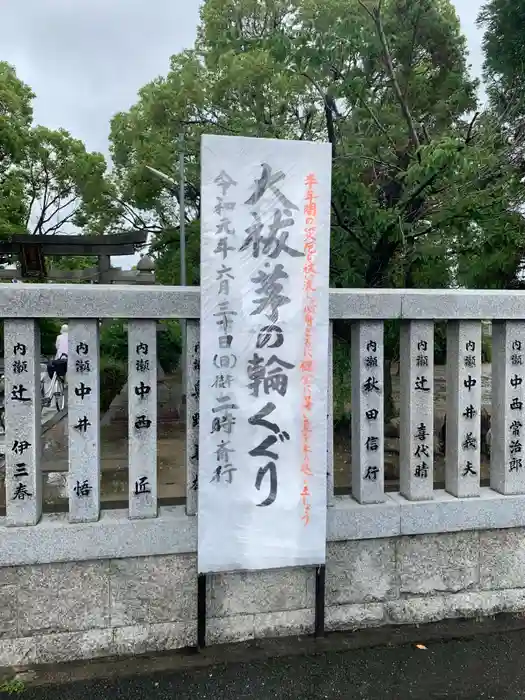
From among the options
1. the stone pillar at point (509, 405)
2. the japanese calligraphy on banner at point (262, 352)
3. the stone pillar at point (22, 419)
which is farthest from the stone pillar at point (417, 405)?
the stone pillar at point (22, 419)

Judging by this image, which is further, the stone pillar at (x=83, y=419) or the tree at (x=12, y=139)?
the tree at (x=12, y=139)

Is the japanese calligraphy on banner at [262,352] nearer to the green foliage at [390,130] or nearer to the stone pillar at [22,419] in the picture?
the stone pillar at [22,419]

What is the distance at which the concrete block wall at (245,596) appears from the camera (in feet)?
→ 9.87

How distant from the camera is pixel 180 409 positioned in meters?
8.74

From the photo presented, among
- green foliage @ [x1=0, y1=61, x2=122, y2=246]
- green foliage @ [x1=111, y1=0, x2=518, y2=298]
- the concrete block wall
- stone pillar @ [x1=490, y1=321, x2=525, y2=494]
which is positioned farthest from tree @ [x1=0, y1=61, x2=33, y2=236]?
stone pillar @ [x1=490, y1=321, x2=525, y2=494]

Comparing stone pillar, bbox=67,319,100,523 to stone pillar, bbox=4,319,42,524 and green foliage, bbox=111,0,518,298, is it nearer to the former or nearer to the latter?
stone pillar, bbox=4,319,42,524

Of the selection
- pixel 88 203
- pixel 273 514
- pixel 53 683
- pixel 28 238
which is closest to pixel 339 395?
pixel 273 514

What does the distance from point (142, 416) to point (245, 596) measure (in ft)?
4.12

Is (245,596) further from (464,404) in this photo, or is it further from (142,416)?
(464,404)

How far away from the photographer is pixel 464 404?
3.42 metres

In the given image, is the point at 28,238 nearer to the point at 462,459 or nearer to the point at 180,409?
the point at 180,409

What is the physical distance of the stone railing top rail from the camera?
2881 mm

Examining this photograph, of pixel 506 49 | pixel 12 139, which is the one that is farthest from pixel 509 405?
pixel 12 139

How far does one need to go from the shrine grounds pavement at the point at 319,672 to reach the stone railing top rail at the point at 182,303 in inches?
76.9
